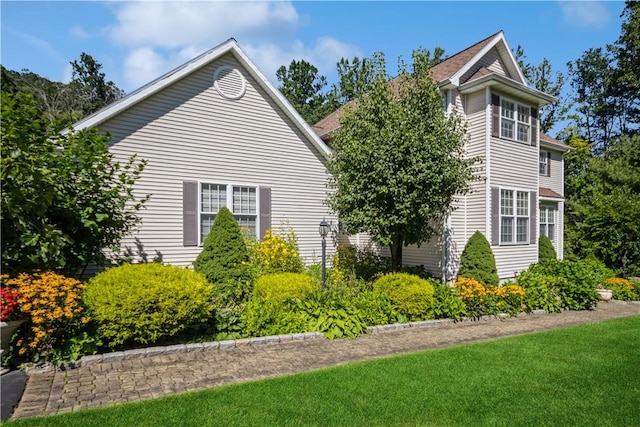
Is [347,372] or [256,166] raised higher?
[256,166]

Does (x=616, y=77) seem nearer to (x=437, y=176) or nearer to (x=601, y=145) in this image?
(x=601, y=145)

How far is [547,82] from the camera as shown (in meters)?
29.7

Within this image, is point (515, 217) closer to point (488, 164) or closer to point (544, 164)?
point (488, 164)

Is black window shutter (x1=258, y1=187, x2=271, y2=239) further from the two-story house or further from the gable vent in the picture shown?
the two-story house

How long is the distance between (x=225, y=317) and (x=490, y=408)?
15.2ft

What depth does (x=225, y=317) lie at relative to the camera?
22.9ft

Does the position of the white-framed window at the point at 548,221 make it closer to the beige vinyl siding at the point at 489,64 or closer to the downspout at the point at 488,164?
the downspout at the point at 488,164

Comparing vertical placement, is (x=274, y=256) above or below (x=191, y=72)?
below

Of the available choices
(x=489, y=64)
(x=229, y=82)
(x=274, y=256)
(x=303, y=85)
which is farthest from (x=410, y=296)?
(x=303, y=85)

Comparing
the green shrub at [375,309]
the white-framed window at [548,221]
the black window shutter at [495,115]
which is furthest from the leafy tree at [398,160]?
the white-framed window at [548,221]

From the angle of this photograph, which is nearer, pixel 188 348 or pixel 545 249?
pixel 188 348

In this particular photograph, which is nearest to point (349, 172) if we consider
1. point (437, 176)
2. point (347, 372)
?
point (437, 176)

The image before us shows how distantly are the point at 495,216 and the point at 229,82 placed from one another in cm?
937

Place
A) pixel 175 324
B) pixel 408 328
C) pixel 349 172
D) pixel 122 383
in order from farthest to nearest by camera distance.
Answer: pixel 349 172
pixel 408 328
pixel 175 324
pixel 122 383
